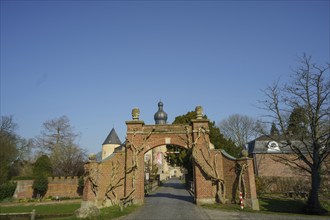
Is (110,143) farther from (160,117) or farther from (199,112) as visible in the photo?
(199,112)

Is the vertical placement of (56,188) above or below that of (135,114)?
below

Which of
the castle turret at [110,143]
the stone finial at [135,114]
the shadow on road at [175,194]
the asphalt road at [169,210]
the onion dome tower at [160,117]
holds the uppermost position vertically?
the onion dome tower at [160,117]

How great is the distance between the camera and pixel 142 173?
1639cm

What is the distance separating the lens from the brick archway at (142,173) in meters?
15.4

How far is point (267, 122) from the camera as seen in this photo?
16609 millimetres

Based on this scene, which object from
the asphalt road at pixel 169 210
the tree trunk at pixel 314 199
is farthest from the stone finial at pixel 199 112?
the tree trunk at pixel 314 199

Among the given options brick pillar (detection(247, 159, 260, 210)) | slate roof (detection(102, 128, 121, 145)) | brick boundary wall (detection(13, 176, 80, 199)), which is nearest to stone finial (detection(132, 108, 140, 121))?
brick pillar (detection(247, 159, 260, 210))

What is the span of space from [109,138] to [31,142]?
18.9 metres

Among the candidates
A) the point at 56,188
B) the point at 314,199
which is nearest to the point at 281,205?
the point at 314,199

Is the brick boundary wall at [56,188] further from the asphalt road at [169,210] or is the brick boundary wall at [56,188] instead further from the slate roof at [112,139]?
the slate roof at [112,139]

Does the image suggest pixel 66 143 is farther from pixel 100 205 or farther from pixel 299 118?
pixel 299 118

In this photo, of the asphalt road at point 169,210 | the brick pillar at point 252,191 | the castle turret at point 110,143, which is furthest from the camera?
the castle turret at point 110,143

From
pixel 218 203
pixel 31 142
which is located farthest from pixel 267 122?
pixel 31 142

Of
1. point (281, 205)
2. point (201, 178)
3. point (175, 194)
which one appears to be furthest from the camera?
point (175, 194)
